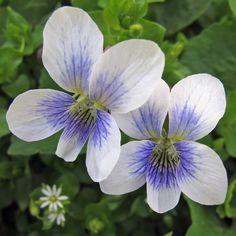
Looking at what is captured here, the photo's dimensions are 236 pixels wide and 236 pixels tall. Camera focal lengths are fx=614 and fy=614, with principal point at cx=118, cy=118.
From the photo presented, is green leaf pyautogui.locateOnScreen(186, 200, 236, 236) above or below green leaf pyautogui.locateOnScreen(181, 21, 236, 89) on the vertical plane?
below

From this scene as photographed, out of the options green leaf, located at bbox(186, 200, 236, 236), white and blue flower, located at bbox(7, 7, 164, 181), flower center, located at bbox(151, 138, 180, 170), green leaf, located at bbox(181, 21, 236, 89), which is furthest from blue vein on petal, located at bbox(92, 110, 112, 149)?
green leaf, located at bbox(181, 21, 236, 89)

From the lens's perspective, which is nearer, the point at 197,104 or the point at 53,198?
the point at 197,104

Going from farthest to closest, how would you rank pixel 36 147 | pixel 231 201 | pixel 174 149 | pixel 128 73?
pixel 231 201 < pixel 36 147 < pixel 174 149 < pixel 128 73

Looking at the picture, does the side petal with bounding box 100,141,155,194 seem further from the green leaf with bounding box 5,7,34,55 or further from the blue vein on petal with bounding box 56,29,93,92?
the green leaf with bounding box 5,7,34,55

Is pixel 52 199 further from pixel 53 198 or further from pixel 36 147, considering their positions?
pixel 36 147

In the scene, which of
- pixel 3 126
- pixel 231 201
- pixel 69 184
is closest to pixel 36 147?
pixel 3 126

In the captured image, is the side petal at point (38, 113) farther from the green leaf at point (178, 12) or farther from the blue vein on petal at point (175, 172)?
the green leaf at point (178, 12)
